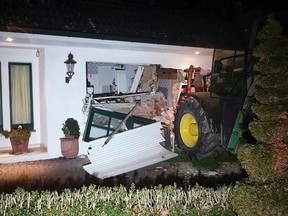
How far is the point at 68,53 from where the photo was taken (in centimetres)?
927

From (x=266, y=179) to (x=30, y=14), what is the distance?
7330 mm

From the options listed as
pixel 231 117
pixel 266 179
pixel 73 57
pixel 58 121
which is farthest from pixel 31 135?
pixel 266 179

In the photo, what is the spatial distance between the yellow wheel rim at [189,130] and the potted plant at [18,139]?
15.7ft

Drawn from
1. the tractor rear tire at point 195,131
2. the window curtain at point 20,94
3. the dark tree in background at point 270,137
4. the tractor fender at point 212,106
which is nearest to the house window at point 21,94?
the window curtain at point 20,94

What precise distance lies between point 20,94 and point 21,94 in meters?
0.03

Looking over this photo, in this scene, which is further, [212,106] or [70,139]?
[70,139]

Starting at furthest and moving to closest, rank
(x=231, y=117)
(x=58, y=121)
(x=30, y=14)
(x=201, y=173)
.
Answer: (x=58, y=121)
(x=30, y=14)
(x=201, y=173)
(x=231, y=117)

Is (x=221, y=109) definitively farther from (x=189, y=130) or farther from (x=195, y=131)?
(x=189, y=130)

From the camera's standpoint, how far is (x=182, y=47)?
10.2 metres

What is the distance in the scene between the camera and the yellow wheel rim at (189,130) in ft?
28.2

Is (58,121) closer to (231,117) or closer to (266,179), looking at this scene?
(231,117)

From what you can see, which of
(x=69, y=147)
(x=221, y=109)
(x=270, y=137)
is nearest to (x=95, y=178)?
(x=69, y=147)

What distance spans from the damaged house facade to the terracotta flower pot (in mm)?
261

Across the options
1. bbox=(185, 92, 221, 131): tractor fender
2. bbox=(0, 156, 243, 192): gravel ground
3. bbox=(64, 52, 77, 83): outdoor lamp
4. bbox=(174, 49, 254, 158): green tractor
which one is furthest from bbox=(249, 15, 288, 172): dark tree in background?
bbox=(64, 52, 77, 83): outdoor lamp
